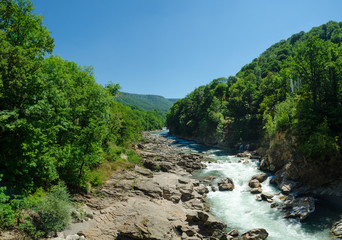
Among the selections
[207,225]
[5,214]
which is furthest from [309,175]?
[5,214]

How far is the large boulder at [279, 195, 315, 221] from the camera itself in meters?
18.5

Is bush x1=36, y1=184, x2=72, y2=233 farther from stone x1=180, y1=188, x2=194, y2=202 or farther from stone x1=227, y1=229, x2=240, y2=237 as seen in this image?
stone x1=180, y1=188, x2=194, y2=202

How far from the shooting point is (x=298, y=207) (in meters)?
19.4

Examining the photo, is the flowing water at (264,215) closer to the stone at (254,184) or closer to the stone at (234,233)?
the stone at (254,184)

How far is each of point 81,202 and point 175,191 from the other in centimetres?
1102

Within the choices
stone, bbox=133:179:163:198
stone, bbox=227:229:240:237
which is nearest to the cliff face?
stone, bbox=227:229:240:237

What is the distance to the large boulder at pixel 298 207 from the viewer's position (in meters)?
18.5

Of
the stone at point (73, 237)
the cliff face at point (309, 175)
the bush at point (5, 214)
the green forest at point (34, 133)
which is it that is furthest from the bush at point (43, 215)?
the cliff face at point (309, 175)

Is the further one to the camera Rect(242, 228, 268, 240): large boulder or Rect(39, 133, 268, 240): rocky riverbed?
Rect(242, 228, 268, 240): large boulder

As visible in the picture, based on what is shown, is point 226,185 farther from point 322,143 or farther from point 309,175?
point 322,143

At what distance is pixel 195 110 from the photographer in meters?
93.9

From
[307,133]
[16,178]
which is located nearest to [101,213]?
[16,178]

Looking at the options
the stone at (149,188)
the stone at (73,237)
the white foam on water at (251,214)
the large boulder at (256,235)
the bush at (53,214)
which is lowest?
the white foam on water at (251,214)

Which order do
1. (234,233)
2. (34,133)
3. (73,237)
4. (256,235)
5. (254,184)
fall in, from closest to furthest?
(73,237) → (34,133) → (256,235) → (234,233) → (254,184)
